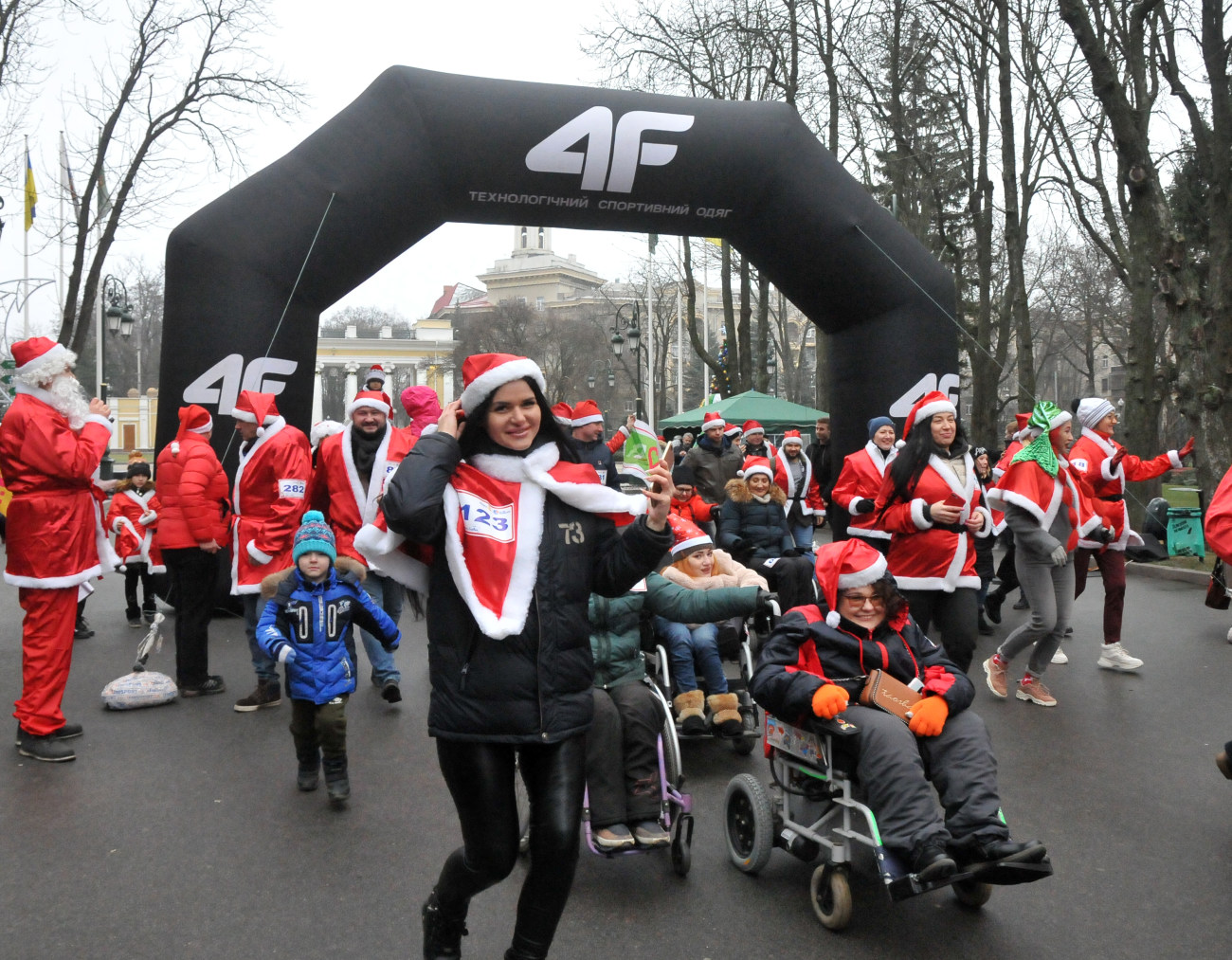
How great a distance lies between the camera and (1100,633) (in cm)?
986

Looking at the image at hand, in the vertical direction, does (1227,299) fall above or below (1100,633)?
above

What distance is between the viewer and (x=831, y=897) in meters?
3.97

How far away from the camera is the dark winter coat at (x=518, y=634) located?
305 cm

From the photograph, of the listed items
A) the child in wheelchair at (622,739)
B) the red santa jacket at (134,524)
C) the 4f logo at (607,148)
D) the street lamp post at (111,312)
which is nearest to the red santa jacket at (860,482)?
the child in wheelchair at (622,739)

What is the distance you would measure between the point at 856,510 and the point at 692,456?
4275 millimetres

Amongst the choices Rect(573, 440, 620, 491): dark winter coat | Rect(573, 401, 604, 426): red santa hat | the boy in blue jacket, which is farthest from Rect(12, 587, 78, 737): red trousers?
Rect(573, 401, 604, 426): red santa hat

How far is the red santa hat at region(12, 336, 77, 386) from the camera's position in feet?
19.7

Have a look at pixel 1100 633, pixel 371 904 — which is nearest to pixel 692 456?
pixel 1100 633

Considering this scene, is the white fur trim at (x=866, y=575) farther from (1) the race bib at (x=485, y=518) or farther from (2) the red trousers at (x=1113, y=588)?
(2) the red trousers at (x=1113, y=588)

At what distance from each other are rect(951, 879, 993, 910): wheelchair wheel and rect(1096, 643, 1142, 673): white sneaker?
4743 mm

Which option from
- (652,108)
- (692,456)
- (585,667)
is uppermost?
(652,108)

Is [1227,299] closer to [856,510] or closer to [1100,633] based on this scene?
[1100,633]

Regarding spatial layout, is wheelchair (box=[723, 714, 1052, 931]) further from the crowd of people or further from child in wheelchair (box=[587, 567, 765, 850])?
child in wheelchair (box=[587, 567, 765, 850])

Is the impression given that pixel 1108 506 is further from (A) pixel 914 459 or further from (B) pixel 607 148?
(B) pixel 607 148
